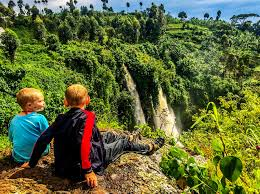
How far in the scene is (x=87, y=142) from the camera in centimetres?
490

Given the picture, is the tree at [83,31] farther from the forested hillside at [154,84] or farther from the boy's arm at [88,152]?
the boy's arm at [88,152]

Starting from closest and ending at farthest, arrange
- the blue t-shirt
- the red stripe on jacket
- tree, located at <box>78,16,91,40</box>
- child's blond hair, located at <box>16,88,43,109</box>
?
the red stripe on jacket → child's blond hair, located at <box>16,88,43,109</box> → the blue t-shirt → tree, located at <box>78,16,91,40</box>

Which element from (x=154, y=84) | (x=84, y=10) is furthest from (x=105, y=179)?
(x=84, y=10)

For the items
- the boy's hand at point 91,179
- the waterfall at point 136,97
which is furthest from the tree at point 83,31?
the boy's hand at point 91,179

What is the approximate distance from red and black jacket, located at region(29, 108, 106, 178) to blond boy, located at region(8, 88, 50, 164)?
0.51 meters

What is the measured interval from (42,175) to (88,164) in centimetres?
93

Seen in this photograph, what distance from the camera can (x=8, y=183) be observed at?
16.4ft

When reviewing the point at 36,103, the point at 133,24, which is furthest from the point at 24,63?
the point at 133,24

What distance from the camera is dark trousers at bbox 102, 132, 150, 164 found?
19.5ft

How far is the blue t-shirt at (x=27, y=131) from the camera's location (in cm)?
566

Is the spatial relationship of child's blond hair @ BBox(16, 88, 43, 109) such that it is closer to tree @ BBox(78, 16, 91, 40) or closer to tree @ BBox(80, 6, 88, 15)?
tree @ BBox(78, 16, 91, 40)

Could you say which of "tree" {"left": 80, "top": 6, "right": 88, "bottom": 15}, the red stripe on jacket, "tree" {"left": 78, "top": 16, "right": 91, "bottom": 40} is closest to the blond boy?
the red stripe on jacket

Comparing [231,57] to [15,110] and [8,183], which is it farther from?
[8,183]

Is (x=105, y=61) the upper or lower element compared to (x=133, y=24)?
lower
